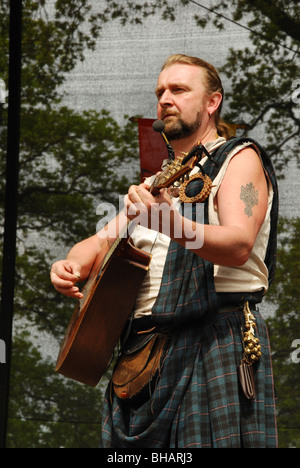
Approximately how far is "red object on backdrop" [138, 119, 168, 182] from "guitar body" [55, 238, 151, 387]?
107cm

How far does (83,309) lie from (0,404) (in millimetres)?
1314

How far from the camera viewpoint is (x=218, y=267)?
213cm

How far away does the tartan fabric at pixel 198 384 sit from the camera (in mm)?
1957

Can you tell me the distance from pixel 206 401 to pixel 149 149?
155cm

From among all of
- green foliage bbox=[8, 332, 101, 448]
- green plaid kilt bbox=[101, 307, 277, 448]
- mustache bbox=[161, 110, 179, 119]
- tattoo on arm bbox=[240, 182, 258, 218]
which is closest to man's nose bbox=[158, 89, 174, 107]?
mustache bbox=[161, 110, 179, 119]

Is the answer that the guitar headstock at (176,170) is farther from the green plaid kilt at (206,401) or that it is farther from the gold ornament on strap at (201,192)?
the green plaid kilt at (206,401)

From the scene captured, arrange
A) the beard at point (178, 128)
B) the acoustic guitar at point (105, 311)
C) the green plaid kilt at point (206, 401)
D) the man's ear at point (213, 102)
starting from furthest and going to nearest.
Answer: the man's ear at point (213, 102), the beard at point (178, 128), the acoustic guitar at point (105, 311), the green plaid kilt at point (206, 401)

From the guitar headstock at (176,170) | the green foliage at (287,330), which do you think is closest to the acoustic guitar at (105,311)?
the guitar headstock at (176,170)

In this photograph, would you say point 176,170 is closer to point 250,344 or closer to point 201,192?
point 201,192

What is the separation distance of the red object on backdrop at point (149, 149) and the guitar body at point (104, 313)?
3.51ft

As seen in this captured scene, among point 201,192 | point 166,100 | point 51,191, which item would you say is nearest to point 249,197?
point 201,192

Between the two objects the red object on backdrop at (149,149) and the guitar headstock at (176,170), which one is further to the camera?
the red object on backdrop at (149,149)

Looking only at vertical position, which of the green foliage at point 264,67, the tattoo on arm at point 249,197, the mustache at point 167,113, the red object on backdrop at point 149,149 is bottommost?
the tattoo on arm at point 249,197

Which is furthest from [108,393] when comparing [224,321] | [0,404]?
[0,404]
